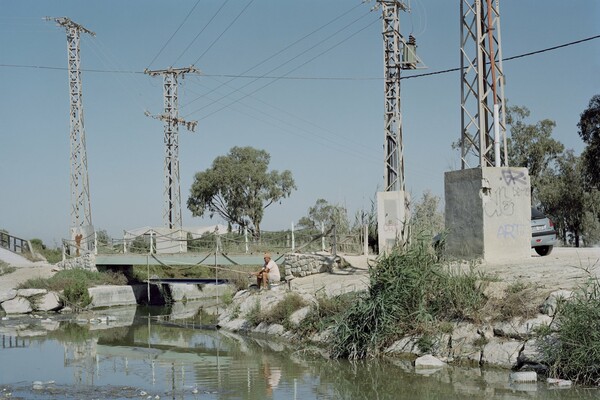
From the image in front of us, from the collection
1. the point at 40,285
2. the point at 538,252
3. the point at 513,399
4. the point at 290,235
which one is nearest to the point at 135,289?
the point at 40,285

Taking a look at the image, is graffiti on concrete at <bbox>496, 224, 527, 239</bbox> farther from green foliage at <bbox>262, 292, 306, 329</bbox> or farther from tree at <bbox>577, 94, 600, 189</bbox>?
tree at <bbox>577, 94, 600, 189</bbox>

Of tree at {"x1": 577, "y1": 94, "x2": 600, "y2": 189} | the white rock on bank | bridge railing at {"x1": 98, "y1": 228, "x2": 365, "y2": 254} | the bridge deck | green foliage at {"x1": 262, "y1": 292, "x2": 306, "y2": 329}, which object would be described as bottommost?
the white rock on bank

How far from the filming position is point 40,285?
3288 cm

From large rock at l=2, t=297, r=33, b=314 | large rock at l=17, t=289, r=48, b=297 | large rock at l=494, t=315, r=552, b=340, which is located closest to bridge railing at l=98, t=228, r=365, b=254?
large rock at l=17, t=289, r=48, b=297

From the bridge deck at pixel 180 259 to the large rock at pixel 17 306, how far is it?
5406mm

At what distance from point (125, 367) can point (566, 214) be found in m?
42.0

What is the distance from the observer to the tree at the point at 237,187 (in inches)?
2398

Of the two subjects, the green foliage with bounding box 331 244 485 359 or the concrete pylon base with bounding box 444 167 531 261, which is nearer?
the green foliage with bounding box 331 244 485 359

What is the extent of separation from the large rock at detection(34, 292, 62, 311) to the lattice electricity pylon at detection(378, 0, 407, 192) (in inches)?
582

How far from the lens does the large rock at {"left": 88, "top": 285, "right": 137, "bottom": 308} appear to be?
33688 mm

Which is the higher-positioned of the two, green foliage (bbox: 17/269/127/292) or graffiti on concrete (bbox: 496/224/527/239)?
graffiti on concrete (bbox: 496/224/527/239)

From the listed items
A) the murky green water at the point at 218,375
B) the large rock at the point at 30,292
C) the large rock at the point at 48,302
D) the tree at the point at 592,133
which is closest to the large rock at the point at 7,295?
the large rock at the point at 30,292

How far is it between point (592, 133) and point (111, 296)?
2743cm

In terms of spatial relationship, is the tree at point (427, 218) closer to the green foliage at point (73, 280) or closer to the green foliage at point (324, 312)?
the green foliage at point (324, 312)
